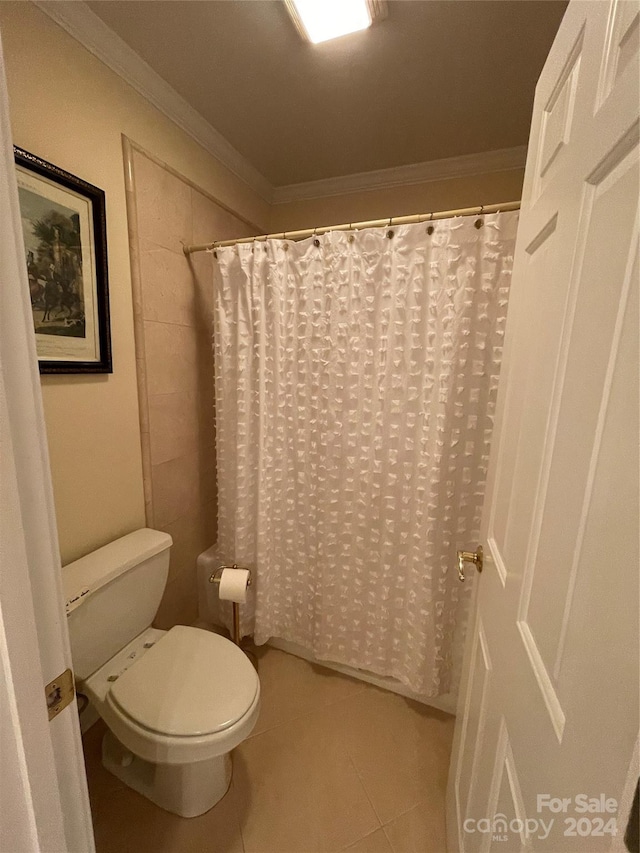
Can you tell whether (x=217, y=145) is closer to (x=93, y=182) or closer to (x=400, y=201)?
(x=93, y=182)

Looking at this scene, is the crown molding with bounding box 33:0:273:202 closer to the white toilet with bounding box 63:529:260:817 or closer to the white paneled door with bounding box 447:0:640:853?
the white paneled door with bounding box 447:0:640:853

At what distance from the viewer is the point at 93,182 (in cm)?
121

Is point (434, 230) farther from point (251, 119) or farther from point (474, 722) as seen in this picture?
point (474, 722)

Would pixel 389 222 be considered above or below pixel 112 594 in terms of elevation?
above

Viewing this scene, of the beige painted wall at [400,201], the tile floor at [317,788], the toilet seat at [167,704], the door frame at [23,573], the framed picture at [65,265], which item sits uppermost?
the beige painted wall at [400,201]

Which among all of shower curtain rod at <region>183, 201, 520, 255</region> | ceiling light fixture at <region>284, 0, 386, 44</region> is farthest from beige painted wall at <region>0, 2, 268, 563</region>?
ceiling light fixture at <region>284, 0, 386, 44</region>

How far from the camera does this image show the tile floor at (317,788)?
1.13m

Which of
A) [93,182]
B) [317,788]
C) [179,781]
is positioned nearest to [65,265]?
[93,182]

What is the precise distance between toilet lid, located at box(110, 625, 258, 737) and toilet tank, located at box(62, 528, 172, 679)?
12 cm

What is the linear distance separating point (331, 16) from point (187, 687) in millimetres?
2012

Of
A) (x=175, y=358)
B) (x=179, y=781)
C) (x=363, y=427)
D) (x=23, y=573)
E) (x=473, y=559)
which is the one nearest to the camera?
(x=23, y=573)

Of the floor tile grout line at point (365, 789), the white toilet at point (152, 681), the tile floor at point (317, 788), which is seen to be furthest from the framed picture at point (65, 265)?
the floor tile grout line at point (365, 789)

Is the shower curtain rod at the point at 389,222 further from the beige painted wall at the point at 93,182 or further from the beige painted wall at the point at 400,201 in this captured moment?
the beige painted wall at the point at 400,201

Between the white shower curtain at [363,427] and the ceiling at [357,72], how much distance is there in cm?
56
